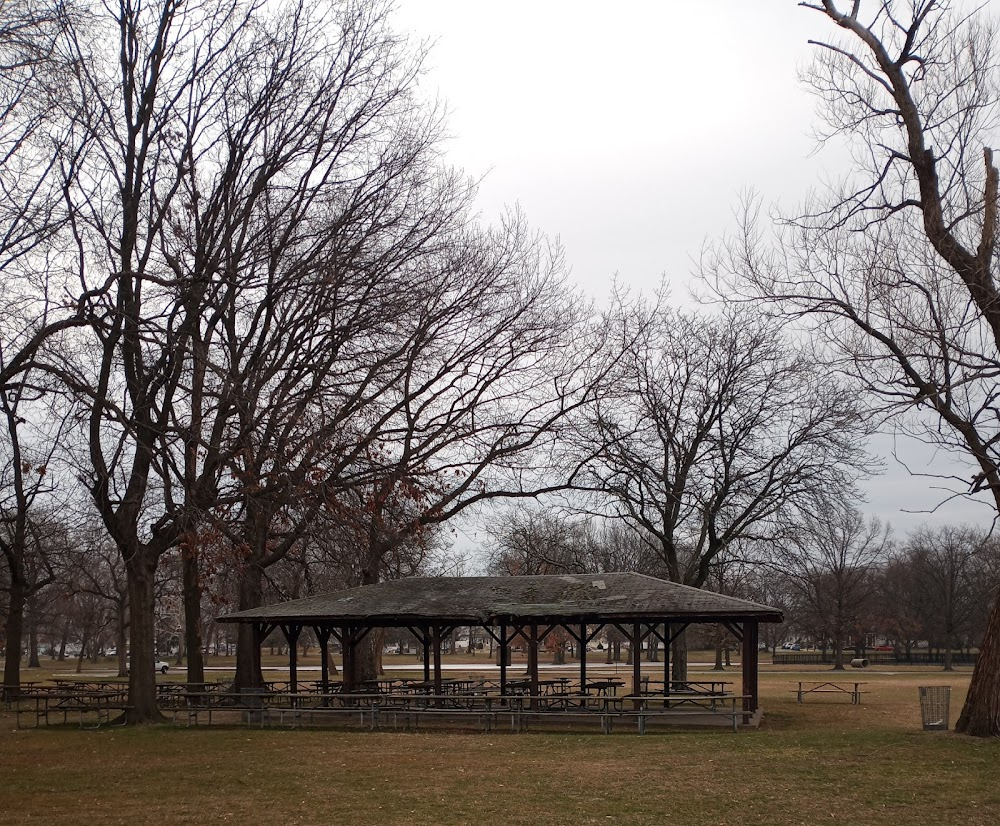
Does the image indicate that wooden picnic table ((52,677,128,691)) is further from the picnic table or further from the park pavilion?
the picnic table

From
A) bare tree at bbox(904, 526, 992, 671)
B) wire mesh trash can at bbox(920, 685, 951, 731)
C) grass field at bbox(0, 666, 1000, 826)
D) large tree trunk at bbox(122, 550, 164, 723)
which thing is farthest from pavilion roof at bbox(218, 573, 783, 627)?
bare tree at bbox(904, 526, 992, 671)

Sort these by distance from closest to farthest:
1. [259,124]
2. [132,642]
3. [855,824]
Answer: [855,824] < [259,124] < [132,642]

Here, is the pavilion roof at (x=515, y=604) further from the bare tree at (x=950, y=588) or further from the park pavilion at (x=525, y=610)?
the bare tree at (x=950, y=588)

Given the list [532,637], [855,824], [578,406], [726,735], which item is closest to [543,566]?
[578,406]

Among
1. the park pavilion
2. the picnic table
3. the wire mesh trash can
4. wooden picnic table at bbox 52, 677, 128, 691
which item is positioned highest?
the park pavilion

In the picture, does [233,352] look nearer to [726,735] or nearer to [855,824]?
[726,735]

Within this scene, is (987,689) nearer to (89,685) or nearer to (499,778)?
(499,778)

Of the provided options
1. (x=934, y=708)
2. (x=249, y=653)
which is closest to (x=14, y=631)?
(x=249, y=653)

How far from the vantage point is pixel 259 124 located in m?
19.7

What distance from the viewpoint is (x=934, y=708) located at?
19031 mm

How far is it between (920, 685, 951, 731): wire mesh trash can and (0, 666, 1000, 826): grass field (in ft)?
2.74

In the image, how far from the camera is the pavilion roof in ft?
72.0

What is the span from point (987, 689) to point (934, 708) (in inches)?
70.9

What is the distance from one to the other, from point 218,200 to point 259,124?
67.9 inches
